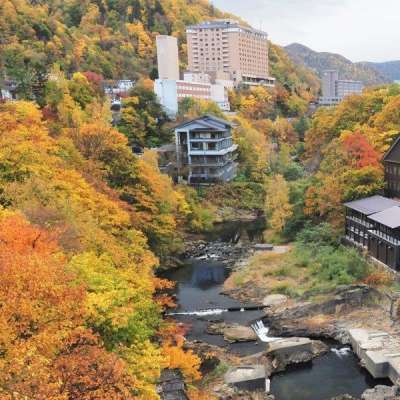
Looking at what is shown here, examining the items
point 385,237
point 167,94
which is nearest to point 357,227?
point 385,237

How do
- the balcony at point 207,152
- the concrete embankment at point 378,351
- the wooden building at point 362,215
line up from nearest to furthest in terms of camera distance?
the concrete embankment at point 378,351 → the wooden building at point 362,215 → the balcony at point 207,152

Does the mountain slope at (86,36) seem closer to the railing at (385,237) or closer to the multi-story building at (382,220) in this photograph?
the multi-story building at (382,220)

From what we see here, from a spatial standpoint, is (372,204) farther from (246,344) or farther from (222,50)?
(222,50)

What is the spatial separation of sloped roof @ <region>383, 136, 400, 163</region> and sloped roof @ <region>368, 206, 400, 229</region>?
5.93 metres

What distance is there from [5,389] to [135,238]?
51.5ft

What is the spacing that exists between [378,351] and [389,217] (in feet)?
28.9

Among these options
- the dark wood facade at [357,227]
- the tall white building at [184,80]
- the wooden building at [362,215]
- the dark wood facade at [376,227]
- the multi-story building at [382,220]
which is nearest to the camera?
the dark wood facade at [376,227]

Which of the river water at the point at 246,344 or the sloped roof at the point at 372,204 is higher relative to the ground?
the sloped roof at the point at 372,204

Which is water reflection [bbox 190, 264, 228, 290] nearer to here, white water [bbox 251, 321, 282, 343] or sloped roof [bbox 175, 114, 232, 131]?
white water [bbox 251, 321, 282, 343]

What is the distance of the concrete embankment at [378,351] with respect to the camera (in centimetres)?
1908

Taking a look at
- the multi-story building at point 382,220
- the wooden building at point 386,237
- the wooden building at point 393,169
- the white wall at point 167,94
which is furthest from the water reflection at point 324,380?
the white wall at point 167,94

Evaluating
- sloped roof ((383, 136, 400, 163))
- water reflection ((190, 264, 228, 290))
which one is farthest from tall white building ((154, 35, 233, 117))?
sloped roof ((383, 136, 400, 163))

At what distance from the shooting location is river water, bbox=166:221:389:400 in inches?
739

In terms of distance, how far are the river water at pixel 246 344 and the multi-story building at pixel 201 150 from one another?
19705 mm
